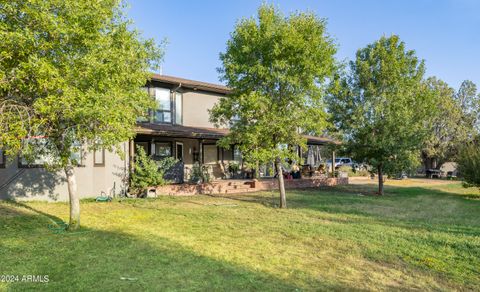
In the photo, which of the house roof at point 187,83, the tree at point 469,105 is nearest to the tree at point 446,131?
the tree at point 469,105

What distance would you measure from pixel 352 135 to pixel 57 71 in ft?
52.0

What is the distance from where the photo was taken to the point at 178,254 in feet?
22.5

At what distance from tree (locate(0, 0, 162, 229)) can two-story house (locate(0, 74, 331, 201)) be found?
2.58 meters

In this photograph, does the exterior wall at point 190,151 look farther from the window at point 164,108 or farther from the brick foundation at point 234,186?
the brick foundation at point 234,186

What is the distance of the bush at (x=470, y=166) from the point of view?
18562mm

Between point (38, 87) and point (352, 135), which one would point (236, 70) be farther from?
point (352, 135)

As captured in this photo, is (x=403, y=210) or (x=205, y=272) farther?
(x=403, y=210)

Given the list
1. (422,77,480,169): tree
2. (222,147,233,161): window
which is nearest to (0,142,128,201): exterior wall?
(222,147,233,161): window

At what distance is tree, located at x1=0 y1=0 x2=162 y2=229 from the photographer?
7254 millimetres

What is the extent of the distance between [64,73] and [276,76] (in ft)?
22.4

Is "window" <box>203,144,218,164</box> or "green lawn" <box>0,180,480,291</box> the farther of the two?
"window" <box>203,144,218,164</box>

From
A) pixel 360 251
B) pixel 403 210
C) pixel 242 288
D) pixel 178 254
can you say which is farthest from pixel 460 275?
pixel 403 210

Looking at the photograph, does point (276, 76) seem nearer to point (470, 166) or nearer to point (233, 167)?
point (233, 167)

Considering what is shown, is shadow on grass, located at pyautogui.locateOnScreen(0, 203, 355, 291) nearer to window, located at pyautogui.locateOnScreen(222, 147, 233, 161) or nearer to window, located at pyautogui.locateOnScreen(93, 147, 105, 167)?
window, located at pyautogui.locateOnScreen(93, 147, 105, 167)
